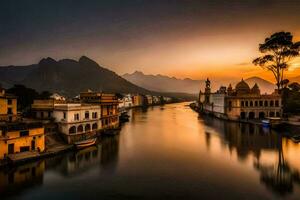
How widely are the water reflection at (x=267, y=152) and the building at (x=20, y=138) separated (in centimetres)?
2951

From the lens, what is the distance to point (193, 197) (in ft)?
79.9

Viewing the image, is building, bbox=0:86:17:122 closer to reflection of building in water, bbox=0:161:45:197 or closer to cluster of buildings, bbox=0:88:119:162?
cluster of buildings, bbox=0:88:119:162

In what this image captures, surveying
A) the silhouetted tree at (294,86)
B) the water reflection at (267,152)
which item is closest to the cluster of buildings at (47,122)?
the water reflection at (267,152)

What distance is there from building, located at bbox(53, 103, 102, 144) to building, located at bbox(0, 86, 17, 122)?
788 cm

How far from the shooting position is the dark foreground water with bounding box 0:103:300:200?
25391 millimetres

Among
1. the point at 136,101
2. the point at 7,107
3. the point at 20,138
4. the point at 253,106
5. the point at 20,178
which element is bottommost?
the point at 20,178

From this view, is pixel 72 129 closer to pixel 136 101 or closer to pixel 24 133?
pixel 24 133

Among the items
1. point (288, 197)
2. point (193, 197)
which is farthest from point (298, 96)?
point (193, 197)

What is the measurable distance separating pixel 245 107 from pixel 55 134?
58.4 meters

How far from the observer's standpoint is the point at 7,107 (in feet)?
151

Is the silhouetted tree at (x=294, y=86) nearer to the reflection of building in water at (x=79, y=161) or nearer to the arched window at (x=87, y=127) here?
the arched window at (x=87, y=127)

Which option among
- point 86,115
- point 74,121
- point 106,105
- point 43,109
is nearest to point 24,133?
point 74,121

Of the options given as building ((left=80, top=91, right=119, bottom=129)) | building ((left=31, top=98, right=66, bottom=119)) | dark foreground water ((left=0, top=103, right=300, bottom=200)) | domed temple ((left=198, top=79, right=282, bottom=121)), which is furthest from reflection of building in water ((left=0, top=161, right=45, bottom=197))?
domed temple ((left=198, top=79, right=282, bottom=121))

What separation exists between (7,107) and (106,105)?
812 inches
